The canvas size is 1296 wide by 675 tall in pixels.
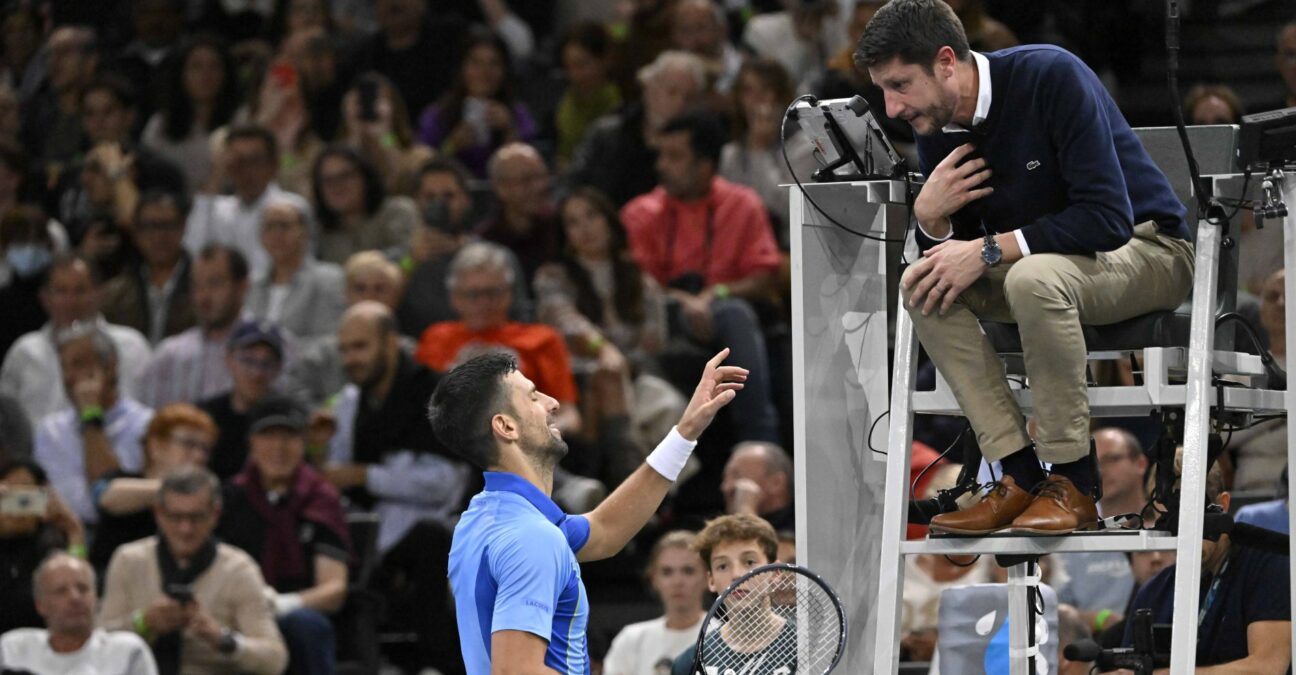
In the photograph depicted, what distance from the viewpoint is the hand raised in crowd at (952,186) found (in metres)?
4.46

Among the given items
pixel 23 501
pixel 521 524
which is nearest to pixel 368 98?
pixel 23 501

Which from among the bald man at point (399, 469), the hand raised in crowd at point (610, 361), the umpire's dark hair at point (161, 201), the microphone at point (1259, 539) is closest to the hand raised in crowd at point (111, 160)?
the umpire's dark hair at point (161, 201)

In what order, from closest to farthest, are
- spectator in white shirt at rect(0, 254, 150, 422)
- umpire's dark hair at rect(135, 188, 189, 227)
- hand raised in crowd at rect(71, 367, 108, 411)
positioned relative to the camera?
1. hand raised in crowd at rect(71, 367, 108, 411)
2. spectator in white shirt at rect(0, 254, 150, 422)
3. umpire's dark hair at rect(135, 188, 189, 227)

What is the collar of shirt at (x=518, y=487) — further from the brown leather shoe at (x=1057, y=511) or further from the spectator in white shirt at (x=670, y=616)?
the spectator in white shirt at (x=670, y=616)

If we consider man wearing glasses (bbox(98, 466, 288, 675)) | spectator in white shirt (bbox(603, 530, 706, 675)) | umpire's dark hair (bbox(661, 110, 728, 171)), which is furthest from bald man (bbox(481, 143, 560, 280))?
spectator in white shirt (bbox(603, 530, 706, 675))

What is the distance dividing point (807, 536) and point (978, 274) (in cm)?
81

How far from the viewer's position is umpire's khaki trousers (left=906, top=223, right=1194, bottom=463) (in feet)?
14.1

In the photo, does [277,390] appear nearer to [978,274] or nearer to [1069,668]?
[1069,668]

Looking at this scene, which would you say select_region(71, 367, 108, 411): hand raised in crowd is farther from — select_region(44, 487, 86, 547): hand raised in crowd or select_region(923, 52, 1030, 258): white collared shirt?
select_region(923, 52, 1030, 258): white collared shirt

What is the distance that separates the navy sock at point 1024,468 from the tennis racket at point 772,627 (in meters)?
0.53

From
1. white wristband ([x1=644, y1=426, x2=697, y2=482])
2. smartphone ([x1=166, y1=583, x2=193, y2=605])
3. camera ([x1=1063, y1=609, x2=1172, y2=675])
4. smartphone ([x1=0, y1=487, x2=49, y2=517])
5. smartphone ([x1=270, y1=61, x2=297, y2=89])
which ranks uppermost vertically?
smartphone ([x1=270, y1=61, x2=297, y2=89])

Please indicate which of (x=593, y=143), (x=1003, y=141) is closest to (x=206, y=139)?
(x=593, y=143)

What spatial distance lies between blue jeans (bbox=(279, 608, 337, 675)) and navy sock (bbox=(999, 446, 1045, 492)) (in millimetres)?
4223

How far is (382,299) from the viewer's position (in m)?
9.62
